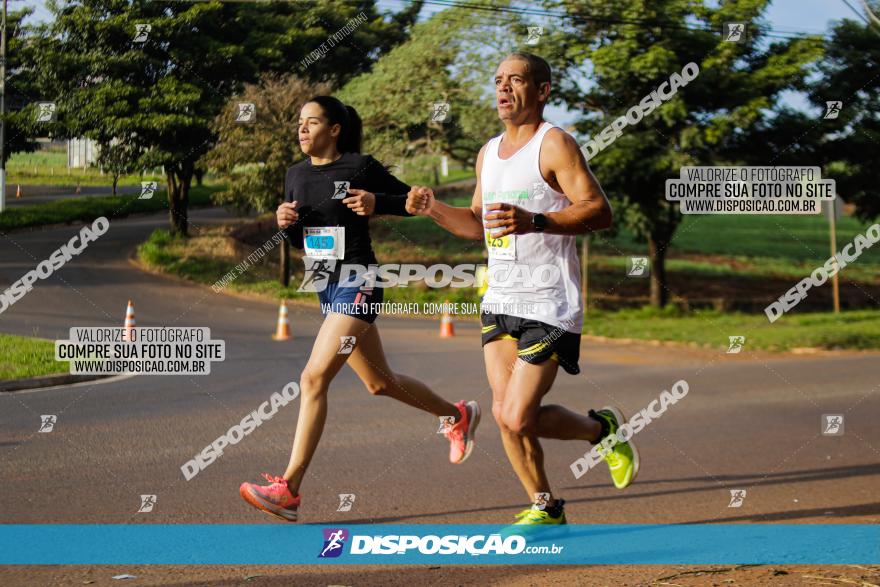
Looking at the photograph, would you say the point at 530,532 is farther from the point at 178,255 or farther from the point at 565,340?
the point at 178,255

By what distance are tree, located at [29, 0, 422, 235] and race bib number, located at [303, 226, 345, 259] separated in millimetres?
6032

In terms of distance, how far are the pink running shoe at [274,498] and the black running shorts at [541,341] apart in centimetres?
133

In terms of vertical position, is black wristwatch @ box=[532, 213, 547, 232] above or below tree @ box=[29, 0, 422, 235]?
below

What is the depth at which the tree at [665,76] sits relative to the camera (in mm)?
22062

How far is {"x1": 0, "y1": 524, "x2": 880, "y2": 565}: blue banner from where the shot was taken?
16.0 feet

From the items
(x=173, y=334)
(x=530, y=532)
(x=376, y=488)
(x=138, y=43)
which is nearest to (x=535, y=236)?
(x=530, y=532)

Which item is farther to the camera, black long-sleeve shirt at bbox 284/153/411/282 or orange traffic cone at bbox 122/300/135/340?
orange traffic cone at bbox 122/300/135/340

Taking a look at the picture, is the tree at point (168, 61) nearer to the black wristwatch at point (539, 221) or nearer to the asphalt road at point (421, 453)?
the asphalt road at point (421, 453)

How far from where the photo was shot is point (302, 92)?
66.8ft

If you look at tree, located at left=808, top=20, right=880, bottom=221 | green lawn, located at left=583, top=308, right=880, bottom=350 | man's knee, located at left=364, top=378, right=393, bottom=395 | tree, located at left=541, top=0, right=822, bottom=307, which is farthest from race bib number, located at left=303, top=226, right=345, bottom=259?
tree, located at left=808, top=20, right=880, bottom=221

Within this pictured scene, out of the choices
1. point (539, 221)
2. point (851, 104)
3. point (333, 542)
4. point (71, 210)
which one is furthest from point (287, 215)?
point (851, 104)

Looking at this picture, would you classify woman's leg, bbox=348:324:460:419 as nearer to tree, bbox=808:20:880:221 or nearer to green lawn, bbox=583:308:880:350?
green lawn, bbox=583:308:880:350

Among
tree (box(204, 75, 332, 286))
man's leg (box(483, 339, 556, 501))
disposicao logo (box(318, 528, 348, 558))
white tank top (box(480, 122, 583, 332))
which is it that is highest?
tree (box(204, 75, 332, 286))

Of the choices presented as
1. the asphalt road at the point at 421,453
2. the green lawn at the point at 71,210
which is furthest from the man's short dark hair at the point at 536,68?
the green lawn at the point at 71,210
